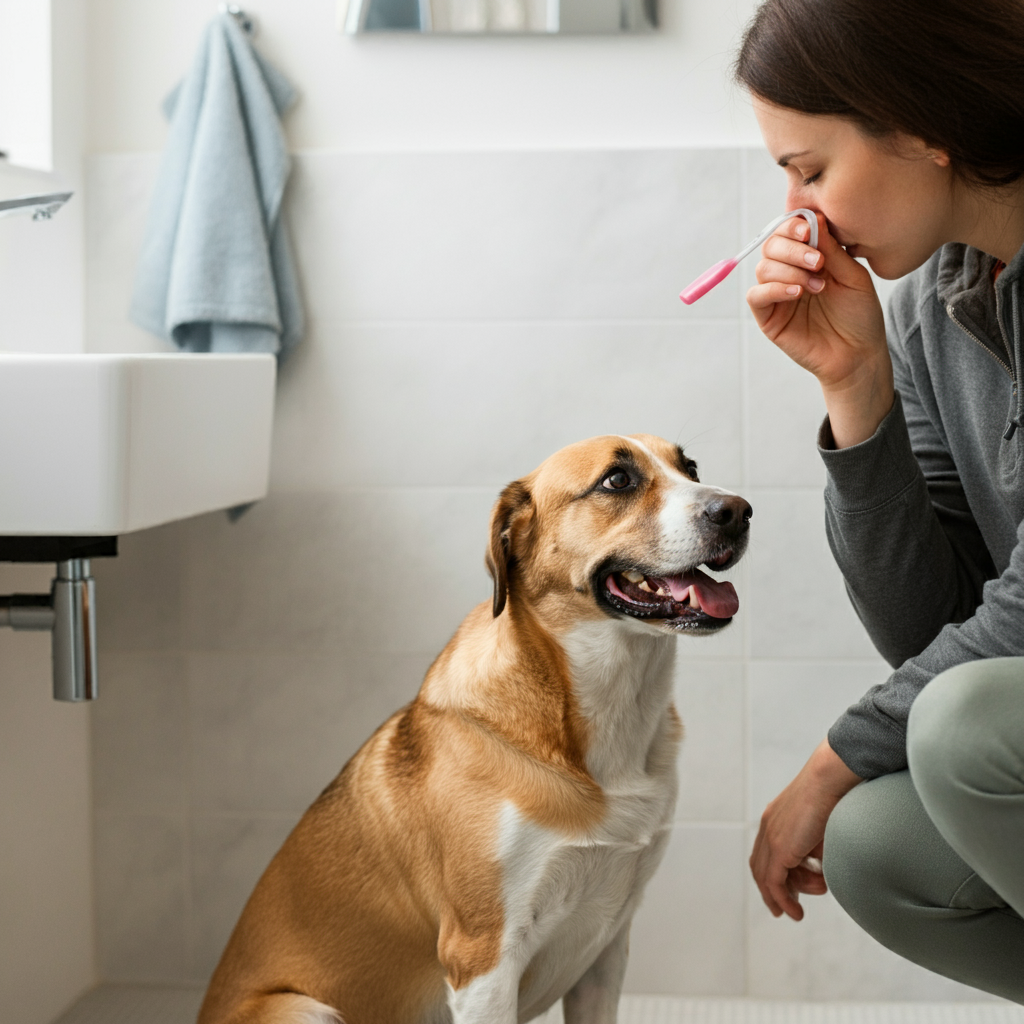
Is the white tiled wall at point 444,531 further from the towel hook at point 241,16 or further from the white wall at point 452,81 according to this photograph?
the towel hook at point 241,16

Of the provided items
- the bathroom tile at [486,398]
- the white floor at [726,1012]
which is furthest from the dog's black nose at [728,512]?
the white floor at [726,1012]

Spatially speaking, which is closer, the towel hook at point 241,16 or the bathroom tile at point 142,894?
the towel hook at point 241,16

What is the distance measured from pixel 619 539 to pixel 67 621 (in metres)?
0.69

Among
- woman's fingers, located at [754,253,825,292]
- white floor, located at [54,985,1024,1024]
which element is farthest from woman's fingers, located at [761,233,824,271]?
white floor, located at [54,985,1024,1024]

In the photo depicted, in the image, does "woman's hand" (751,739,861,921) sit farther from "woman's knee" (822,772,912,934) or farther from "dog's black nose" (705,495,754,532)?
"dog's black nose" (705,495,754,532)

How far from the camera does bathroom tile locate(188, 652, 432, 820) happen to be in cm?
184

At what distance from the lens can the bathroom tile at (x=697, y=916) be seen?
71.1 inches

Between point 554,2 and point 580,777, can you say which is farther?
point 554,2

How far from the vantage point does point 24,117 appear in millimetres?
1735

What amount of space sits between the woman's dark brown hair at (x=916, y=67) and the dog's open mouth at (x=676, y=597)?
1.51 ft

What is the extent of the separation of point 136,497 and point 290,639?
661 millimetres

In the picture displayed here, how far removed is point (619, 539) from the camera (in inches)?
46.7

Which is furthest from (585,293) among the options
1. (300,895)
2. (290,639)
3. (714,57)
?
(300,895)

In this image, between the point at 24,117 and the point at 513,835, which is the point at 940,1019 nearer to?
the point at 513,835
